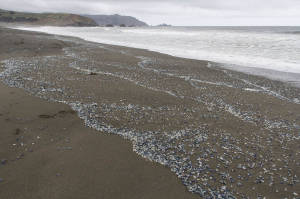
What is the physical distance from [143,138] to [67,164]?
2.87m

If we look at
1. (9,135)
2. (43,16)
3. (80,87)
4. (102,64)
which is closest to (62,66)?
(102,64)

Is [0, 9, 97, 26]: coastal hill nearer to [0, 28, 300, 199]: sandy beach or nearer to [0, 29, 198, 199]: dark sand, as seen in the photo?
[0, 28, 300, 199]: sandy beach

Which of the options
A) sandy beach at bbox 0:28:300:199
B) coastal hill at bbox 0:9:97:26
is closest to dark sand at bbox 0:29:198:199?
sandy beach at bbox 0:28:300:199

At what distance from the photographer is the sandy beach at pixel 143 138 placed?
19.7ft

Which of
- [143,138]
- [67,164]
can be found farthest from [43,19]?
Answer: [67,164]

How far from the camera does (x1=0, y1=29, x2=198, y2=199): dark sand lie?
574 cm

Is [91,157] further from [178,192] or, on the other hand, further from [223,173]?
[223,173]

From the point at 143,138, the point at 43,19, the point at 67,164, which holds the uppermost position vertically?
the point at 43,19

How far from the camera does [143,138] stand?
26.9 ft

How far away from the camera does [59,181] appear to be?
19.6 feet

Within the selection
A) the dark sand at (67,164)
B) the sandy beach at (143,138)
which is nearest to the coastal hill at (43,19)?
the sandy beach at (143,138)

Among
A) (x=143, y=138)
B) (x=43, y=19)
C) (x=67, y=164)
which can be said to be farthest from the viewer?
(x=43, y=19)

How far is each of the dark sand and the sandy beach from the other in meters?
→ 0.03

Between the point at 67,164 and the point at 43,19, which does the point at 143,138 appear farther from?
the point at 43,19
